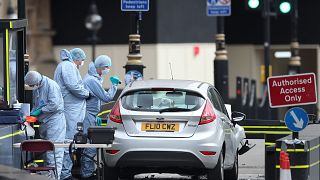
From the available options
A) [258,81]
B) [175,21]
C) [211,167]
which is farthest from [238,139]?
[258,81]

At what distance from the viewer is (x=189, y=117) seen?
15422 mm

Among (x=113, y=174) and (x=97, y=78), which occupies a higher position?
(x=97, y=78)

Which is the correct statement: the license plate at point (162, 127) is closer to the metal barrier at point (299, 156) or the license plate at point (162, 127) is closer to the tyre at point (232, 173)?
the metal barrier at point (299, 156)

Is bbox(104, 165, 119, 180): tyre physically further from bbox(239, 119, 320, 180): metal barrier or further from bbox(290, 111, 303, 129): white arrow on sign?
bbox(290, 111, 303, 129): white arrow on sign

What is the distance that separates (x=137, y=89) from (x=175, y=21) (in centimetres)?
3024

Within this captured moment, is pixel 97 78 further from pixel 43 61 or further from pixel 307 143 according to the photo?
pixel 43 61

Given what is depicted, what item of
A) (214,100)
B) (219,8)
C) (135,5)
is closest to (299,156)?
(214,100)

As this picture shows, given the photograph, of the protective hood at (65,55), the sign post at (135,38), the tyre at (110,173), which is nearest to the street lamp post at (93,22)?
the sign post at (135,38)

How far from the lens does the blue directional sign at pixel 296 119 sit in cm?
1494

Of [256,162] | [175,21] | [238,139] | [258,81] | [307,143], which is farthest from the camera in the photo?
[258,81]

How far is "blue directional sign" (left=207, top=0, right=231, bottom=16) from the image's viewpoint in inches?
1142

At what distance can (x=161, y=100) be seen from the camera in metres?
15.8

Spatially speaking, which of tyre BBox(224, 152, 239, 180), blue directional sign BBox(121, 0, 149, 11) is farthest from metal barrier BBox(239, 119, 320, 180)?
blue directional sign BBox(121, 0, 149, 11)

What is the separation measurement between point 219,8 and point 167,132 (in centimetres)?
1399
